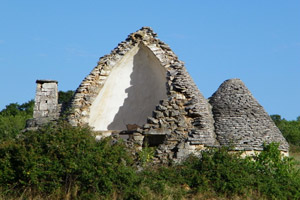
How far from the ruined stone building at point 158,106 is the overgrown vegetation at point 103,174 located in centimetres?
167

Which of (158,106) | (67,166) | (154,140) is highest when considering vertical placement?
(158,106)

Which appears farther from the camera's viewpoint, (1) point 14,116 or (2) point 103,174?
(1) point 14,116

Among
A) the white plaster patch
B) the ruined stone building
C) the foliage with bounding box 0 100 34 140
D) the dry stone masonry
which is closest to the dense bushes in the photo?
the ruined stone building

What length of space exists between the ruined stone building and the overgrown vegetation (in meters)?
1.67

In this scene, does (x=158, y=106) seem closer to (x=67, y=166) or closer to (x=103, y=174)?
(x=103, y=174)

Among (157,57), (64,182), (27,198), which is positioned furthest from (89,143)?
(157,57)

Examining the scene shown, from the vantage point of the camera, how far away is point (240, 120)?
A: 15.6m

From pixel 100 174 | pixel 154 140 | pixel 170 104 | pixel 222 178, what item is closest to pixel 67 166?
pixel 100 174

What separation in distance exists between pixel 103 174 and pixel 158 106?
446 cm

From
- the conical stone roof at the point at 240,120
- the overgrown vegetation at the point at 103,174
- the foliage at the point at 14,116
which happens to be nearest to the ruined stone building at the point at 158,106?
the conical stone roof at the point at 240,120

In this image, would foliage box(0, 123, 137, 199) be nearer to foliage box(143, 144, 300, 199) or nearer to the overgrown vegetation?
the overgrown vegetation

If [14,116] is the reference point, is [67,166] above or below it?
below

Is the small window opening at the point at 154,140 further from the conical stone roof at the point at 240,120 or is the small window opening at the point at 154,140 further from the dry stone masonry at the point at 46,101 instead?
the dry stone masonry at the point at 46,101

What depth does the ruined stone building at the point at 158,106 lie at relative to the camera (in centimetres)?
1451
